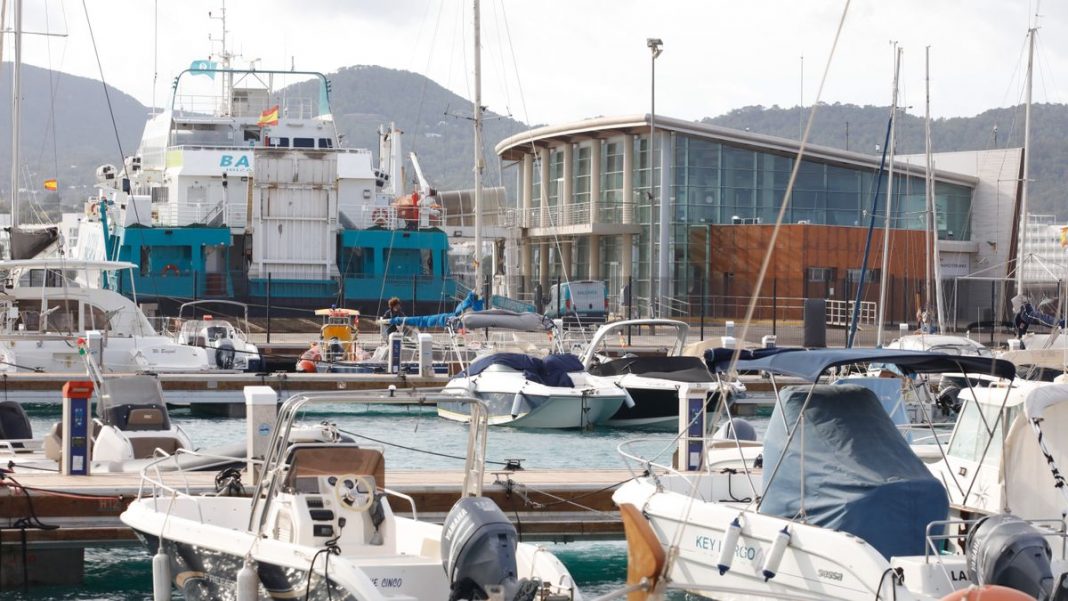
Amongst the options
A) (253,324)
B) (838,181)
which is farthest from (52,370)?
(838,181)

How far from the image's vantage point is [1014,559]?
1010cm

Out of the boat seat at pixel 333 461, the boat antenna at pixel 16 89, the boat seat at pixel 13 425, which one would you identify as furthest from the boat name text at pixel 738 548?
the boat antenna at pixel 16 89

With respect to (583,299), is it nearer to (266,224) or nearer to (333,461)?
(266,224)

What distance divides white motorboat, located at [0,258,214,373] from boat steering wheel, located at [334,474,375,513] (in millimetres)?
17930

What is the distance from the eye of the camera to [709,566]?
41.9 ft

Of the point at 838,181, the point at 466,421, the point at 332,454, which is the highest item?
the point at 838,181

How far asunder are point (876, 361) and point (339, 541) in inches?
197

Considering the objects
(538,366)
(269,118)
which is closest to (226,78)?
(269,118)

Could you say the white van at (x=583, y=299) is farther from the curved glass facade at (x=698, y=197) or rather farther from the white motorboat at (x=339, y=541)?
the white motorboat at (x=339, y=541)

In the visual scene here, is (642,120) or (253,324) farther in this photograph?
(642,120)

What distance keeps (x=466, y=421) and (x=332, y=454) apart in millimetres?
18024

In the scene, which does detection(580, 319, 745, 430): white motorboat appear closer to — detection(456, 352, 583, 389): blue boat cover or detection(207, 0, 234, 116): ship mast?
detection(456, 352, 583, 389): blue boat cover

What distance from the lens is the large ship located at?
161 ft

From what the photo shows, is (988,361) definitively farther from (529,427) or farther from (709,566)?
(529,427)
